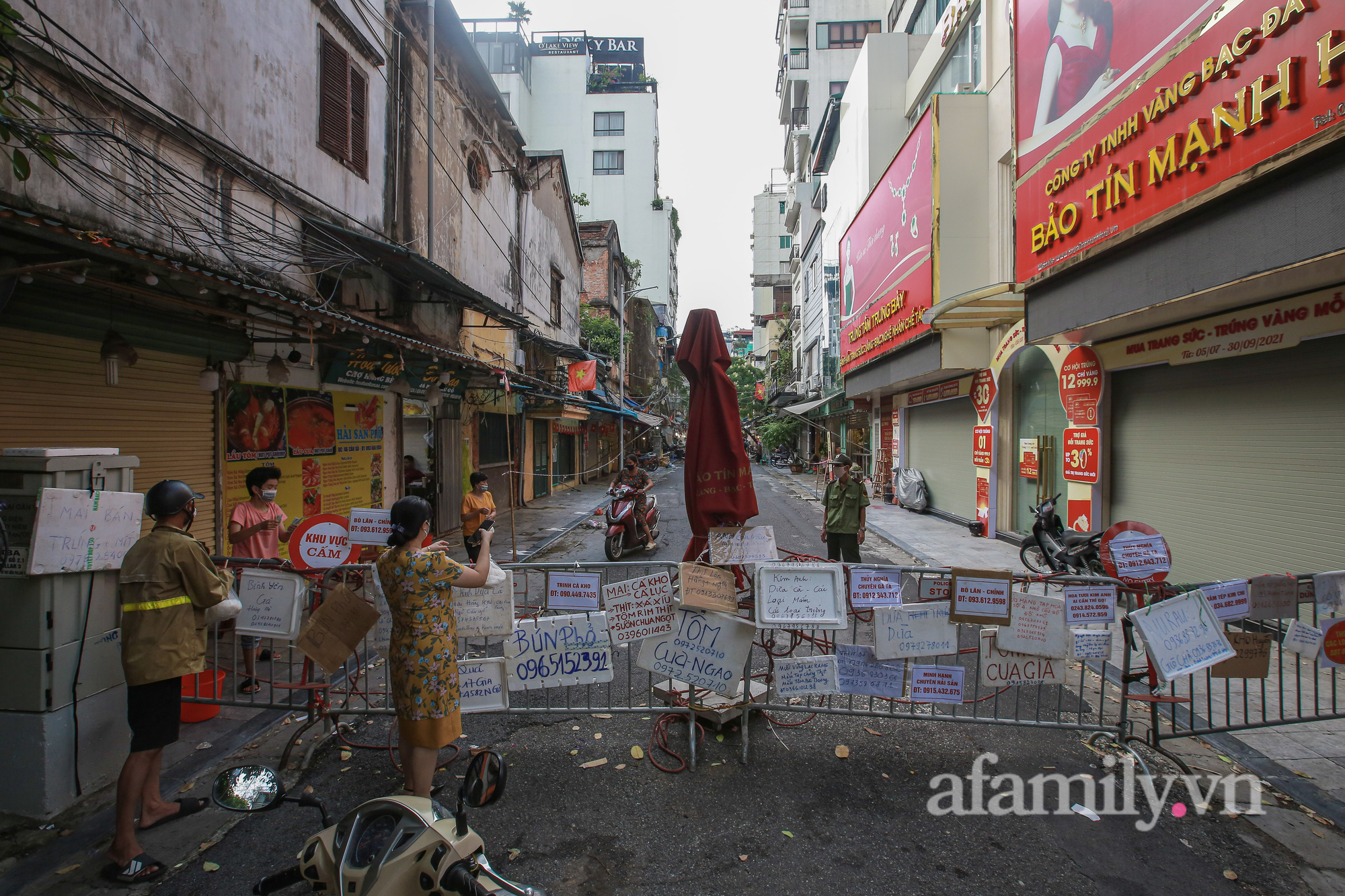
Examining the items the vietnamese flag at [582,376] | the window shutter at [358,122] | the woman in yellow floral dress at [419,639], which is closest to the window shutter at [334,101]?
the window shutter at [358,122]

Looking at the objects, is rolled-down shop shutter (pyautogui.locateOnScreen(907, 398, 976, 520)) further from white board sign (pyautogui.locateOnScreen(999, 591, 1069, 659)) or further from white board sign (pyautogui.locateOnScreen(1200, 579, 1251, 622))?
white board sign (pyautogui.locateOnScreen(999, 591, 1069, 659))

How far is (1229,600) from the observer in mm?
3920

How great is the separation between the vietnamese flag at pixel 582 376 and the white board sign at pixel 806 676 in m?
15.8

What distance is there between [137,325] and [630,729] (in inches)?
232

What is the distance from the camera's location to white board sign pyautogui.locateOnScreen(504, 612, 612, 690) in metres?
4.04

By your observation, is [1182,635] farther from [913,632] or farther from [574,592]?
[574,592]

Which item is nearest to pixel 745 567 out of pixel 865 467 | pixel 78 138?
pixel 78 138

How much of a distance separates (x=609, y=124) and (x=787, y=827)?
4658cm

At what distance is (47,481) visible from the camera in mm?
3270

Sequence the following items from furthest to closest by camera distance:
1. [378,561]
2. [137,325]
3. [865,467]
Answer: [865,467], [137,325], [378,561]

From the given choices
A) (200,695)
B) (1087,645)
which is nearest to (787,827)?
(1087,645)

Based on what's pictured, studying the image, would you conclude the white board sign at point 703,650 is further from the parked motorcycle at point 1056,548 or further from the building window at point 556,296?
the building window at point 556,296

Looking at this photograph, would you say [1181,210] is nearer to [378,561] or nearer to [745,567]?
[745,567]

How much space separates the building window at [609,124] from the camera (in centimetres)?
4259
